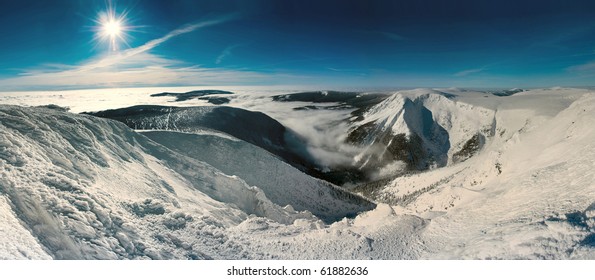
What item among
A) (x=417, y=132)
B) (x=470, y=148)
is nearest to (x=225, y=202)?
(x=470, y=148)

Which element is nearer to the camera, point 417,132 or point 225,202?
point 225,202

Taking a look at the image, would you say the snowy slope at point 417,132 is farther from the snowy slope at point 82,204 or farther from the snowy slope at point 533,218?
the snowy slope at point 82,204

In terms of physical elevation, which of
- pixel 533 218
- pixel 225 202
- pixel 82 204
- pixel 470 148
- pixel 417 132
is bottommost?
pixel 470 148

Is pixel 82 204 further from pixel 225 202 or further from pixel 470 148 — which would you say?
pixel 470 148

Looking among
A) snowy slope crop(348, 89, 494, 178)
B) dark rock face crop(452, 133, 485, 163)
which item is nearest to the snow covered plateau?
dark rock face crop(452, 133, 485, 163)

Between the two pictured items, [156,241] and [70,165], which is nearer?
[156,241]

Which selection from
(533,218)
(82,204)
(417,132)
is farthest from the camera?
(417,132)

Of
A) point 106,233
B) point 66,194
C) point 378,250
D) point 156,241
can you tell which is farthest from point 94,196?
point 378,250

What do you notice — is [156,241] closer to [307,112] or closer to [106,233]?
[106,233]

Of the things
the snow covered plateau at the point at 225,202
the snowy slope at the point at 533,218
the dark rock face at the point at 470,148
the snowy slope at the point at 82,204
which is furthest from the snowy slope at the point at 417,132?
the snowy slope at the point at 82,204

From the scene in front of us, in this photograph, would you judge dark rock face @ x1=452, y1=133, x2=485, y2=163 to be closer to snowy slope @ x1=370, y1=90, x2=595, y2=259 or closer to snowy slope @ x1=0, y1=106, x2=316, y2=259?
snowy slope @ x1=370, y1=90, x2=595, y2=259

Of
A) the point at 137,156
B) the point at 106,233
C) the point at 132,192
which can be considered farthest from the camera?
the point at 137,156
